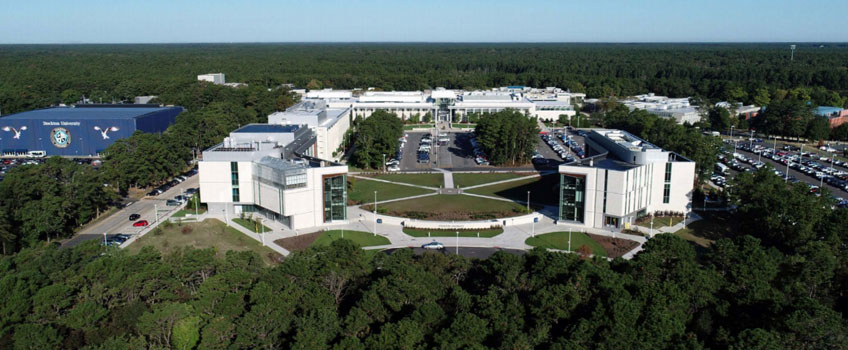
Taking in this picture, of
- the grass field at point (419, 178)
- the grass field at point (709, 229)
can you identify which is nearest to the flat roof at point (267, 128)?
the grass field at point (419, 178)

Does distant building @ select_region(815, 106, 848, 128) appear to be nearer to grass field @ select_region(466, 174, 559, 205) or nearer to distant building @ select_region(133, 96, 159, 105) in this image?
grass field @ select_region(466, 174, 559, 205)

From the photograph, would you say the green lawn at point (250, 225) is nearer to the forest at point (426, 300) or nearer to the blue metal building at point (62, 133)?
the forest at point (426, 300)

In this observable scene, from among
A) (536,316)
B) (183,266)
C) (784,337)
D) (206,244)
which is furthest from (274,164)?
(784,337)

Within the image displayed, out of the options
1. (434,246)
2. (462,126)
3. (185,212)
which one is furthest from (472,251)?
(462,126)

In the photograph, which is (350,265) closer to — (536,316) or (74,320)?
(536,316)

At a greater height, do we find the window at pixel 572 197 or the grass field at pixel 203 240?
the window at pixel 572 197

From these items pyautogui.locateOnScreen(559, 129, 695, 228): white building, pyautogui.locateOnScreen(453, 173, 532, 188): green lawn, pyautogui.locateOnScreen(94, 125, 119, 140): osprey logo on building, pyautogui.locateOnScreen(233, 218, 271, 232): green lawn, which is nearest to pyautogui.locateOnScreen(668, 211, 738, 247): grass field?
pyautogui.locateOnScreen(559, 129, 695, 228): white building
